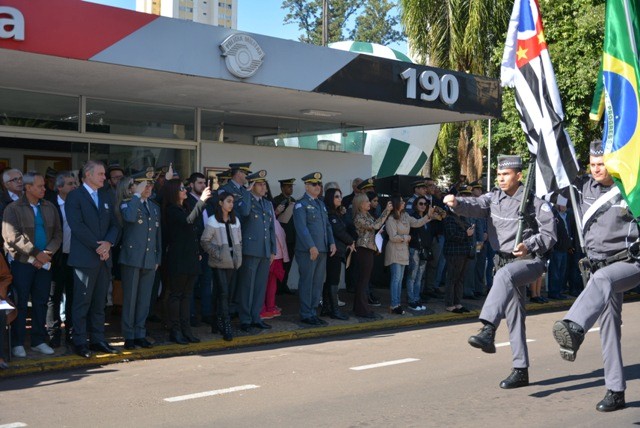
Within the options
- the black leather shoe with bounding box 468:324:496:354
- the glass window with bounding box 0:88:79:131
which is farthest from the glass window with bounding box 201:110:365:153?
the black leather shoe with bounding box 468:324:496:354

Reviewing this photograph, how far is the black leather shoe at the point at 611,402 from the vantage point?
687 centimetres

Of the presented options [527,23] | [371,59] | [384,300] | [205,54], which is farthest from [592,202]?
[384,300]

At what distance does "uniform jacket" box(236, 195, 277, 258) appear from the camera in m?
11.5

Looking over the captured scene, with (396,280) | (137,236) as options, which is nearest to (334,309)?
(396,280)

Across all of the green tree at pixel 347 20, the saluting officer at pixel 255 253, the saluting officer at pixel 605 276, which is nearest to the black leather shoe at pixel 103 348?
the saluting officer at pixel 255 253

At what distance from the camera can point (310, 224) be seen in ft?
40.0

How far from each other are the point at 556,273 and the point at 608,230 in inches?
375

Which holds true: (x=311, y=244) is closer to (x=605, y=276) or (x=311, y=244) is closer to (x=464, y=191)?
(x=464, y=191)

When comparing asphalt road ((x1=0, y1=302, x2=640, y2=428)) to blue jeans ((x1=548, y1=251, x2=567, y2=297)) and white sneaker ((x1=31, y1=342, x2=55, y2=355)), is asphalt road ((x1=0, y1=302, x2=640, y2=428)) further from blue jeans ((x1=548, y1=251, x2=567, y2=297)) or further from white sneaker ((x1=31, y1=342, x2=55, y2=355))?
blue jeans ((x1=548, y1=251, x2=567, y2=297))

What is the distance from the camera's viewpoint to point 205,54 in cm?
1127

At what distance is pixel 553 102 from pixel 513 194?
0.93m

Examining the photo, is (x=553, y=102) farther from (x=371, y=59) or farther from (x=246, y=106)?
(x=246, y=106)

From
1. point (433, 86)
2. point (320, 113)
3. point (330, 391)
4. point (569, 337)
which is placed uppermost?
point (433, 86)

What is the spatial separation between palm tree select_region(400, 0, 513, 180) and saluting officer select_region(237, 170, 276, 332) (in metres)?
14.6
